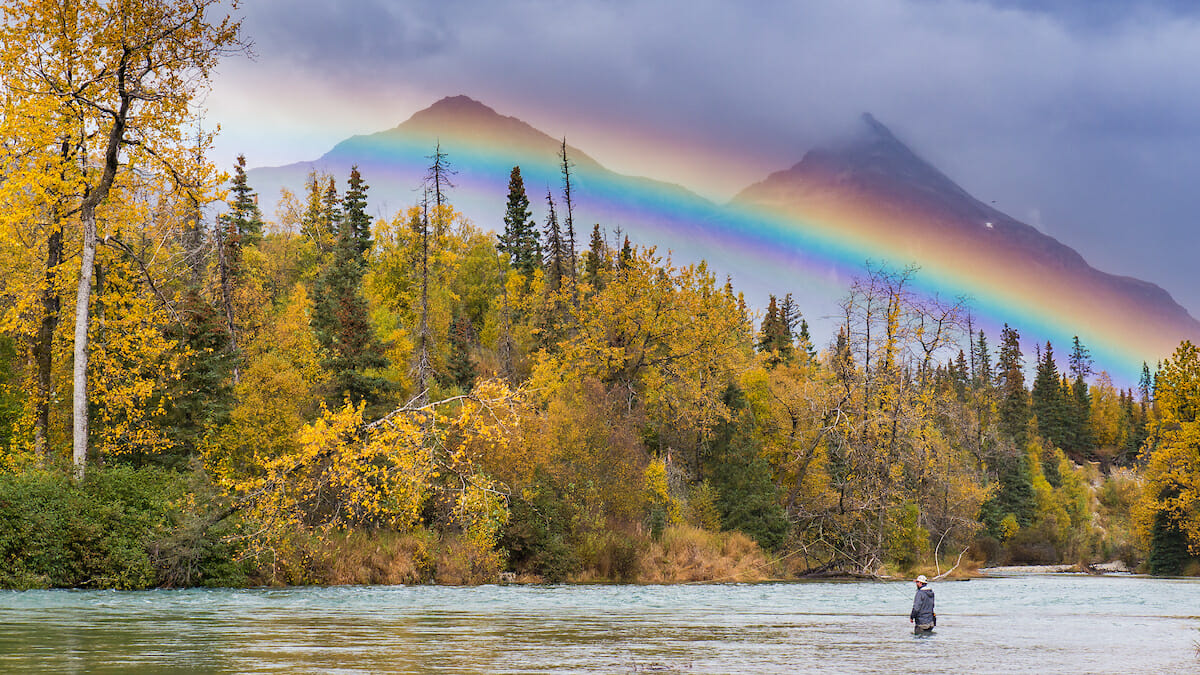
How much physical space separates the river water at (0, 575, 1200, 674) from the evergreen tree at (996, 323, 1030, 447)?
104527 mm

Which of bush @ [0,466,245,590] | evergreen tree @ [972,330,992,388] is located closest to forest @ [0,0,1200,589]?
bush @ [0,466,245,590]

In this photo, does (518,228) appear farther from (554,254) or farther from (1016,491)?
(1016,491)

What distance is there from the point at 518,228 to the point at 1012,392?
77220mm

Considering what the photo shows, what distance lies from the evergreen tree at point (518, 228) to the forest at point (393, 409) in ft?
66.3

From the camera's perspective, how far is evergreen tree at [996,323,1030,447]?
137 metres

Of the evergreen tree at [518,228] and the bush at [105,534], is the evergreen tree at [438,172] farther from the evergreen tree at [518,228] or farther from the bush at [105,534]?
the evergreen tree at [518,228]

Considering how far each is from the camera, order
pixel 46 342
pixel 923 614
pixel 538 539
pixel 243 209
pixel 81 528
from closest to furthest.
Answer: pixel 923 614 < pixel 81 528 < pixel 46 342 < pixel 538 539 < pixel 243 209

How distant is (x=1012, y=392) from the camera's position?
144250 millimetres

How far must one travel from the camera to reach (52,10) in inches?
1170

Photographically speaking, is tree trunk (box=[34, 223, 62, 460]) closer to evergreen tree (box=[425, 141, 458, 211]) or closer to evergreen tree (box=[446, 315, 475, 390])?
evergreen tree (box=[446, 315, 475, 390])

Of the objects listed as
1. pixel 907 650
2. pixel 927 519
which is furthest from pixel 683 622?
pixel 927 519

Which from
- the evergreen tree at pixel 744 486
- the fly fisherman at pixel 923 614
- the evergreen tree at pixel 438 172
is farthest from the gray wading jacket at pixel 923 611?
the evergreen tree at pixel 438 172

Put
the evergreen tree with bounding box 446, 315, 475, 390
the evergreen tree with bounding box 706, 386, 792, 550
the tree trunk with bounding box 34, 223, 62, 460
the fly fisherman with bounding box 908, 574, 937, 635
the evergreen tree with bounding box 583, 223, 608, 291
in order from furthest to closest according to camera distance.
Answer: the evergreen tree with bounding box 583, 223, 608, 291 → the evergreen tree with bounding box 446, 315, 475, 390 → the evergreen tree with bounding box 706, 386, 792, 550 → the tree trunk with bounding box 34, 223, 62, 460 → the fly fisherman with bounding box 908, 574, 937, 635

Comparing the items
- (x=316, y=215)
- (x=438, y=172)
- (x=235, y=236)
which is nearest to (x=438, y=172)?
(x=438, y=172)
